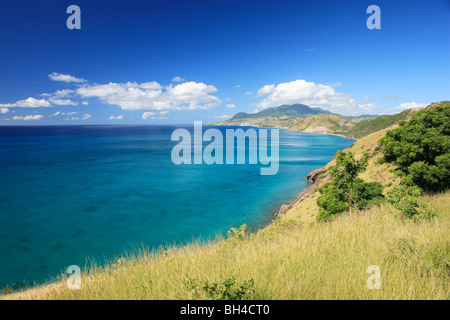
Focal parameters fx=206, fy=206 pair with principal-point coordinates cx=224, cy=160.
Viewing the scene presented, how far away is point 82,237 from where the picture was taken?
80.1 ft

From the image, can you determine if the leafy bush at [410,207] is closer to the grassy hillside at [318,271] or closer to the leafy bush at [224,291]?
the grassy hillside at [318,271]

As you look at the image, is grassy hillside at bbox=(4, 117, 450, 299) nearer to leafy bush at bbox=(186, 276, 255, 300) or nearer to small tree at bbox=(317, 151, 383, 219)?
leafy bush at bbox=(186, 276, 255, 300)

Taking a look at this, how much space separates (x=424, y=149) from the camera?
1467 centimetres

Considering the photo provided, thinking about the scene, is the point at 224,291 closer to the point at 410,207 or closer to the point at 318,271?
the point at 318,271

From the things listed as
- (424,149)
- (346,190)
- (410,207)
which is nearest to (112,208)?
(346,190)

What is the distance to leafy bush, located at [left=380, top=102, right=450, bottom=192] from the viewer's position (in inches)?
523

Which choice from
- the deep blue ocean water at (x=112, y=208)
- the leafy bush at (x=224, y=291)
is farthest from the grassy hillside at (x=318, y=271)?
the deep blue ocean water at (x=112, y=208)

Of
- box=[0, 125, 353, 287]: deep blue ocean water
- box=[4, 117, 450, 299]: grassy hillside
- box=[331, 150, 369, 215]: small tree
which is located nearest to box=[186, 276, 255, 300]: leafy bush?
box=[4, 117, 450, 299]: grassy hillside

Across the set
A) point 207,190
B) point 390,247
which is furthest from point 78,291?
point 207,190

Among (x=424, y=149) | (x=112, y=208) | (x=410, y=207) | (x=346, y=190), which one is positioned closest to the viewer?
(x=410, y=207)

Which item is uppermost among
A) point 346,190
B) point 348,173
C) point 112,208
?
point 348,173

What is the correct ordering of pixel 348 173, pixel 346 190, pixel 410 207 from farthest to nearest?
pixel 346 190
pixel 348 173
pixel 410 207

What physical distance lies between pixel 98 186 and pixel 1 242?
21702mm
